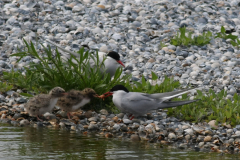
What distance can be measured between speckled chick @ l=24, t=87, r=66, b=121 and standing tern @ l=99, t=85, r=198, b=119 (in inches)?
30.3

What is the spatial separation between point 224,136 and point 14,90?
11.6ft

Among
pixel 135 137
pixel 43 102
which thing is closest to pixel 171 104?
pixel 135 137

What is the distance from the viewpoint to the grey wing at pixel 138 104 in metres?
5.47

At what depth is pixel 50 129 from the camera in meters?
5.38

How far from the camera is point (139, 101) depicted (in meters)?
5.50

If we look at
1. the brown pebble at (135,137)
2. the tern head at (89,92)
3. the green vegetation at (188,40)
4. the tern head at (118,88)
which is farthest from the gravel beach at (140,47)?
the tern head at (118,88)

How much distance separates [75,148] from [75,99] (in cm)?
119

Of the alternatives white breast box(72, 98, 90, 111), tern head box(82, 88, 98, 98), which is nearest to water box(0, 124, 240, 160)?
white breast box(72, 98, 90, 111)

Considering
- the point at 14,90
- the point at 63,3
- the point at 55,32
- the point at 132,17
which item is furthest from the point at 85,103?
the point at 63,3

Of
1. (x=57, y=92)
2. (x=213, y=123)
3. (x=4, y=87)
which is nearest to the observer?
(x=213, y=123)

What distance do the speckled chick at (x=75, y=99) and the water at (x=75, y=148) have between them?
0.58 metres

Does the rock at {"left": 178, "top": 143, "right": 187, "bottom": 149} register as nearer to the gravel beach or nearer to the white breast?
the gravel beach

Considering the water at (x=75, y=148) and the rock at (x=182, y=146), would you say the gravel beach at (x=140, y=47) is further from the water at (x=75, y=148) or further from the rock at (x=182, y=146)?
the water at (x=75, y=148)

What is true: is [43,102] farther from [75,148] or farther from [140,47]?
[140,47]
